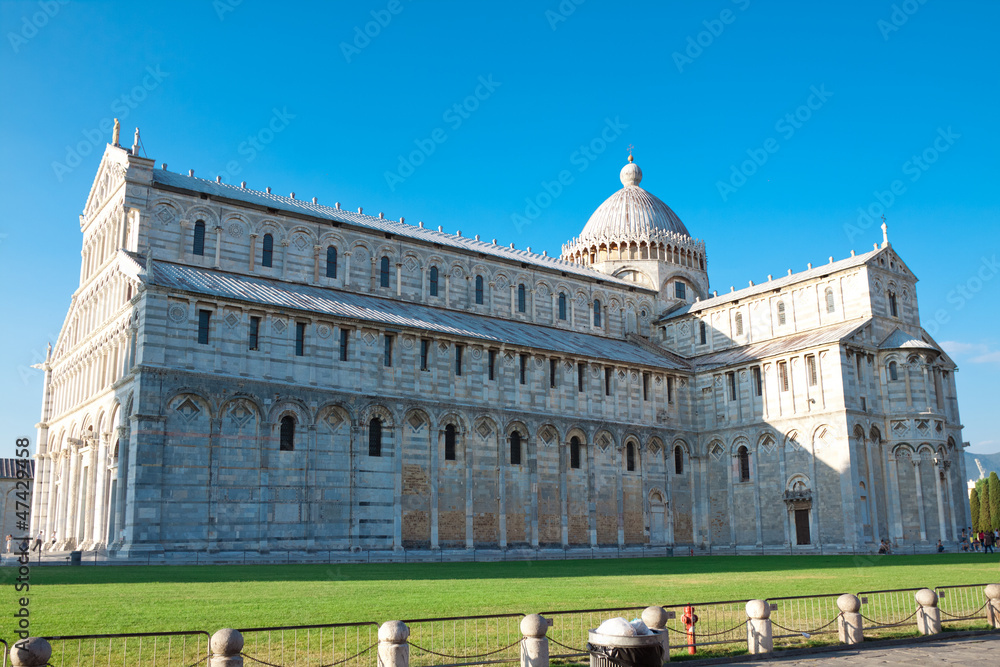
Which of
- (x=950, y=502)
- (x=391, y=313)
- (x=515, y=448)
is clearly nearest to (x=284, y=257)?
(x=391, y=313)

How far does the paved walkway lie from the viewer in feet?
44.7

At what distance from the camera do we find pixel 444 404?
45.1 metres

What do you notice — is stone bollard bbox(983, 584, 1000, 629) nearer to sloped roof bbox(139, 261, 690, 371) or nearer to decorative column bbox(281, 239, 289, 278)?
sloped roof bbox(139, 261, 690, 371)

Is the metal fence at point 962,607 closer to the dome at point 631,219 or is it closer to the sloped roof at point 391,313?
the sloped roof at point 391,313

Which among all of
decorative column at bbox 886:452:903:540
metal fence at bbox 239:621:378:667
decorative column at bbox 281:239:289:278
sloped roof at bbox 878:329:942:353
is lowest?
metal fence at bbox 239:621:378:667

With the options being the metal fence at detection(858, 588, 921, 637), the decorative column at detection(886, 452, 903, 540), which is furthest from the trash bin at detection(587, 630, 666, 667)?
the decorative column at detection(886, 452, 903, 540)

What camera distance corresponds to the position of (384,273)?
168 feet

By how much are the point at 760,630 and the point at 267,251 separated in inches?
1508

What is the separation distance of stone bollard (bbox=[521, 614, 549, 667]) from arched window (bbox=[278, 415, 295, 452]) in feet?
95.5

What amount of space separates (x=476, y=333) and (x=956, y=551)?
29.6 meters

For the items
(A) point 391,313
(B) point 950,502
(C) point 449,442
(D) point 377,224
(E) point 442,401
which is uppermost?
(D) point 377,224

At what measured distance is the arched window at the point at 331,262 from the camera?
1935 inches

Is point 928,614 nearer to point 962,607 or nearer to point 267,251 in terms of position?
point 962,607

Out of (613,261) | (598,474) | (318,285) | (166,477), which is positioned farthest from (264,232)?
(613,261)
